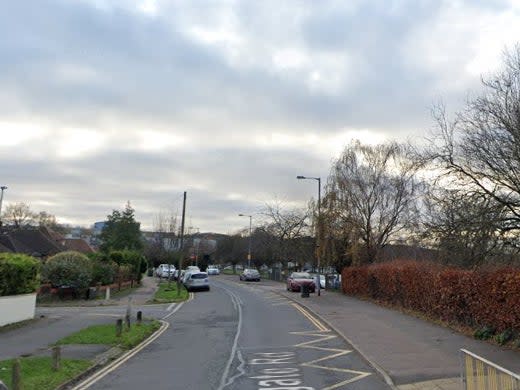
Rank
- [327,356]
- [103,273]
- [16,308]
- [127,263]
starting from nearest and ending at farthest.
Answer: [327,356]
[16,308]
[103,273]
[127,263]

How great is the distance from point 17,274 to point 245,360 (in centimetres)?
1337

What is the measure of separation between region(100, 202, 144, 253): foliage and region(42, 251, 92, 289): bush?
38712 millimetres

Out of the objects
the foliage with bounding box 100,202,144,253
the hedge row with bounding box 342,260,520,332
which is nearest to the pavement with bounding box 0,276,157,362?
Answer: the hedge row with bounding box 342,260,520,332

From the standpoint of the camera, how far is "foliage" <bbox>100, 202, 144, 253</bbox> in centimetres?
7725

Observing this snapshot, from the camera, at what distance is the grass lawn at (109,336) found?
16359mm

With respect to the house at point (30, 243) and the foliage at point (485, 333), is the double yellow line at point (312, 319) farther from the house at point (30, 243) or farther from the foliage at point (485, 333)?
the house at point (30, 243)

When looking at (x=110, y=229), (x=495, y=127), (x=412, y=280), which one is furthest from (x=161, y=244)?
(x=495, y=127)

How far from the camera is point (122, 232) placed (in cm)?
7838

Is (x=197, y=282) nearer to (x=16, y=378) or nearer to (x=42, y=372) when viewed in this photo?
(x=42, y=372)

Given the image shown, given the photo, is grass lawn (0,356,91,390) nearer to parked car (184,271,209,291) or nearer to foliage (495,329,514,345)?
foliage (495,329,514,345)

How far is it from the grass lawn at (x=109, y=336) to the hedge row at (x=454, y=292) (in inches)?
390

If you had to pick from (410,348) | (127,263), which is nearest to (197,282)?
(127,263)

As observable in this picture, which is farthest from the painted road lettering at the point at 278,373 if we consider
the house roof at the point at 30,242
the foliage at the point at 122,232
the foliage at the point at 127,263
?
the foliage at the point at 122,232

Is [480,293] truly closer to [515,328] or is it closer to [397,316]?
[515,328]
